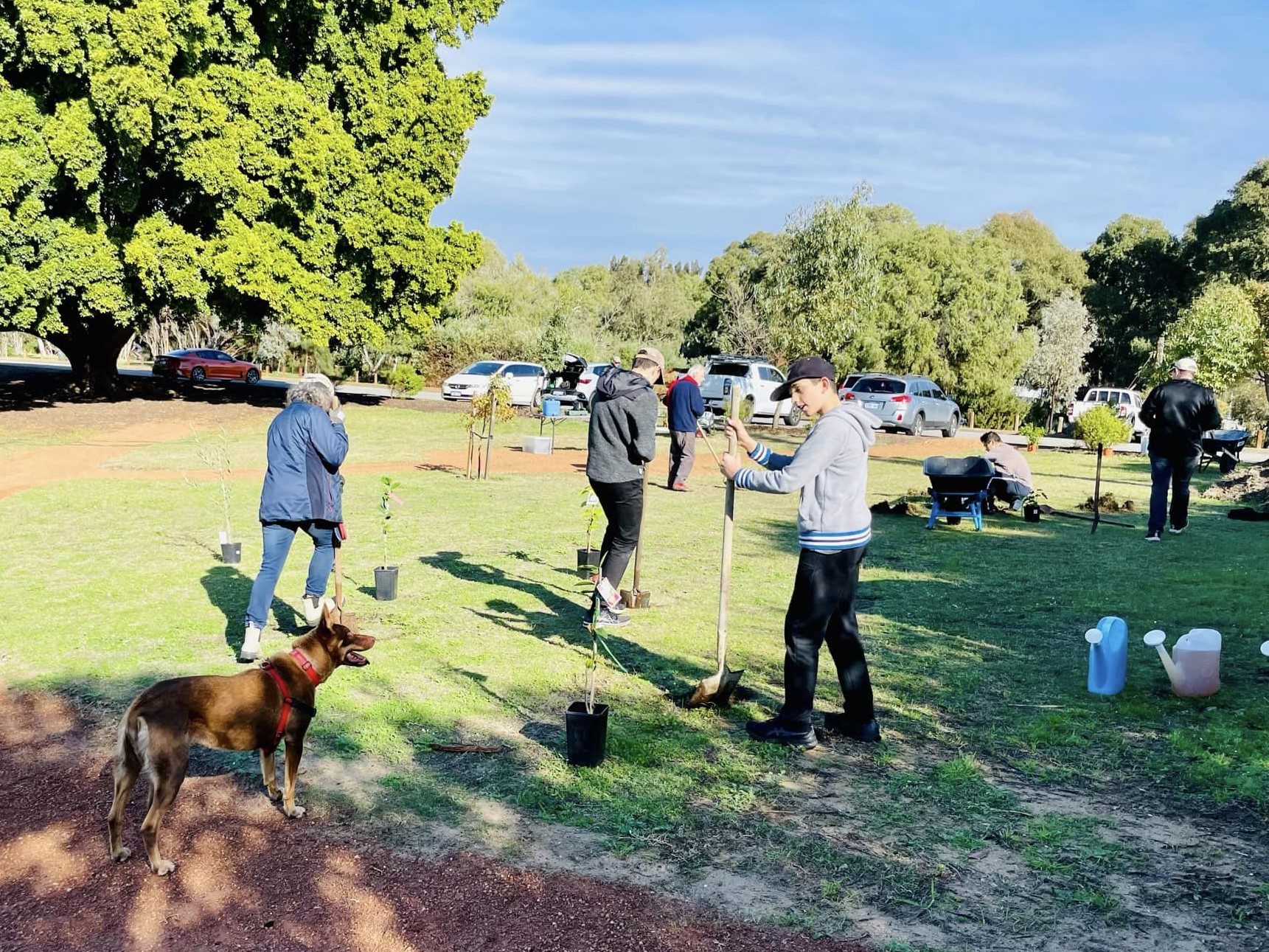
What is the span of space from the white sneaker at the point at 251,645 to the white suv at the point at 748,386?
71.2 feet

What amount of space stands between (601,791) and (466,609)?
349 cm

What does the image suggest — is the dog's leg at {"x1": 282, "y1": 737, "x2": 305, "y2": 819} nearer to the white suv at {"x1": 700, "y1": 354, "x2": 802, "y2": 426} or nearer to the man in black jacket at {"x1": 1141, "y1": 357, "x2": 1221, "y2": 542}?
the man in black jacket at {"x1": 1141, "y1": 357, "x2": 1221, "y2": 542}

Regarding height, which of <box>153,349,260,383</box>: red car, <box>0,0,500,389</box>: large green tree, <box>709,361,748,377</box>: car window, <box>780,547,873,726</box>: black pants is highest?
<box>0,0,500,389</box>: large green tree

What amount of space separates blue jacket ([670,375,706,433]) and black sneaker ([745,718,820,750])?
9845 millimetres

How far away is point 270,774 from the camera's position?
14.6ft

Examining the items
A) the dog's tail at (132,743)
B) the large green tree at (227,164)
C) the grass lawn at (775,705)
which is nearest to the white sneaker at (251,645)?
the grass lawn at (775,705)

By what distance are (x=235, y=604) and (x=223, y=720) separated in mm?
4142

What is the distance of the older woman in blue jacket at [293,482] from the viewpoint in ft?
20.8

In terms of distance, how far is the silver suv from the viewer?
2908 cm

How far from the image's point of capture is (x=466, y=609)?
7922 mm

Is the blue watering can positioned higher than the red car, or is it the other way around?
the red car

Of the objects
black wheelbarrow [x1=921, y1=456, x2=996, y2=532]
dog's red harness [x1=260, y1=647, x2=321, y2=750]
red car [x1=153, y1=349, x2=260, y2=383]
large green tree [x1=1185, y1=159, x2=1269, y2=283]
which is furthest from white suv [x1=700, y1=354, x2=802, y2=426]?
large green tree [x1=1185, y1=159, x2=1269, y2=283]

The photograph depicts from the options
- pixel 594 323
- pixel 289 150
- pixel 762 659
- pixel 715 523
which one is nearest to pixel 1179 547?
pixel 715 523

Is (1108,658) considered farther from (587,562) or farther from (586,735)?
(587,562)
